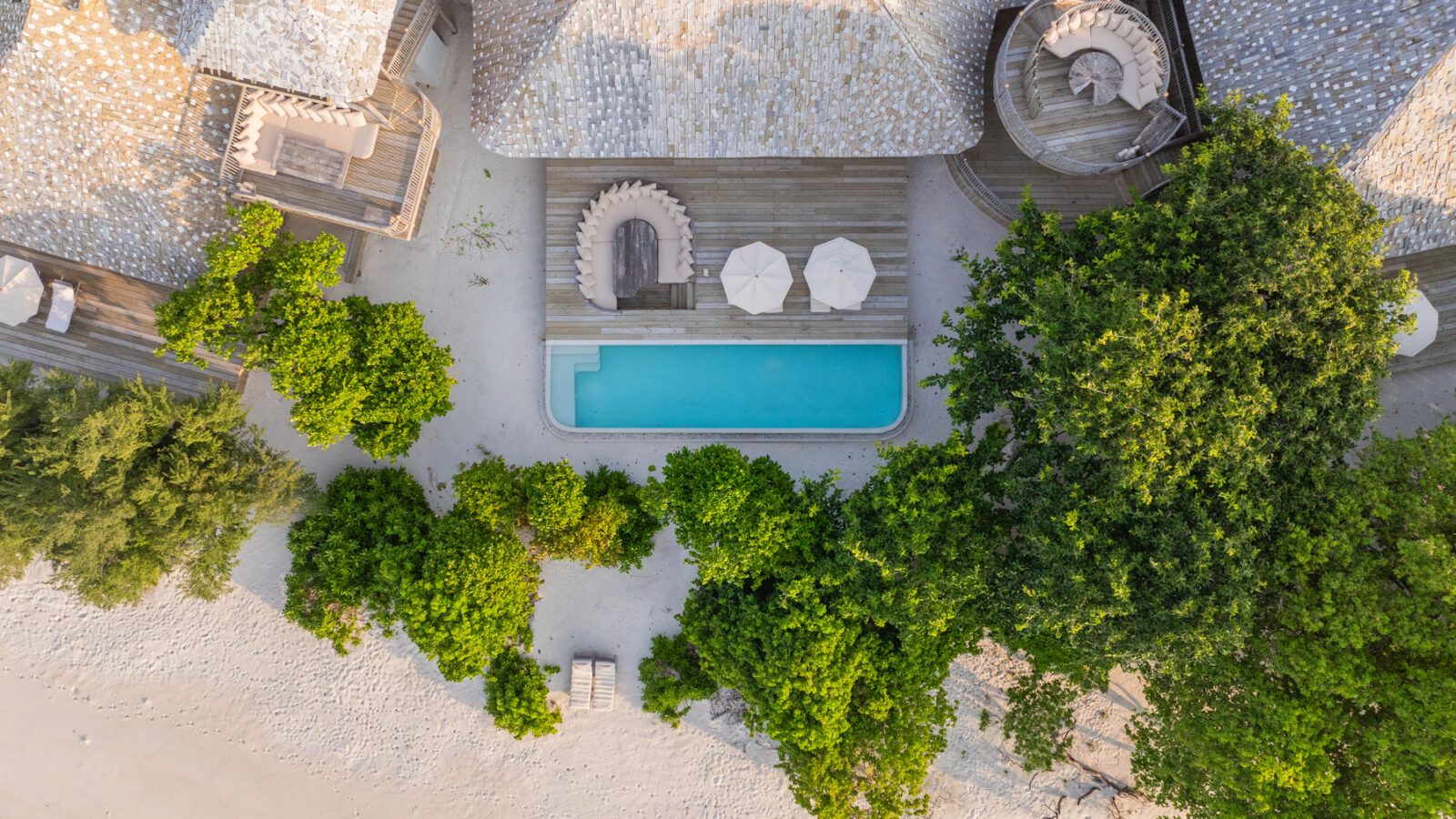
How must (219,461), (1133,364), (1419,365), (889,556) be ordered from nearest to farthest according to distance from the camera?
(1133,364) < (889,556) < (219,461) < (1419,365)

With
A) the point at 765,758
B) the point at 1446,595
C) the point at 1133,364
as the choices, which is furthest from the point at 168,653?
the point at 1446,595

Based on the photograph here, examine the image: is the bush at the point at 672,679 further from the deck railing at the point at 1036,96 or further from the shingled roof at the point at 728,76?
the deck railing at the point at 1036,96

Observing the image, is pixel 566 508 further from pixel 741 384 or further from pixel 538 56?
pixel 538 56

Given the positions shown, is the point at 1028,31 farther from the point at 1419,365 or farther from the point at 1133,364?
the point at 1419,365

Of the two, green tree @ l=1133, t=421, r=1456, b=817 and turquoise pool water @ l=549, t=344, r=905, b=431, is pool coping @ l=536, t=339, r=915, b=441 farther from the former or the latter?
green tree @ l=1133, t=421, r=1456, b=817

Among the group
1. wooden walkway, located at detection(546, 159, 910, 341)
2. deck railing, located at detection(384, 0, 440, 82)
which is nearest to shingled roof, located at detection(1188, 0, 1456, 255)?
wooden walkway, located at detection(546, 159, 910, 341)
